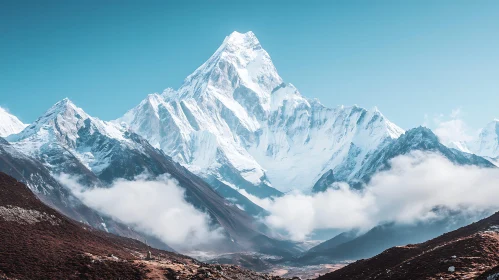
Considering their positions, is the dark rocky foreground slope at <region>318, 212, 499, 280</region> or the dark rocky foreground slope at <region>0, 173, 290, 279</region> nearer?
the dark rocky foreground slope at <region>318, 212, 499, 280</region>

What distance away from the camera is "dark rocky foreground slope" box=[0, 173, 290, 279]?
106m

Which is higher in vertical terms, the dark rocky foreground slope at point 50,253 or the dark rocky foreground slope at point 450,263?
the dark rocky foreground slope at point 50,253

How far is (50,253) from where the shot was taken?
375ft

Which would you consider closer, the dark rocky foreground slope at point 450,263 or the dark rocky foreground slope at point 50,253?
the dark rocky foreground slope at point 450,263

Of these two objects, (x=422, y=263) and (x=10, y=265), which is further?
(x=10, y=265)

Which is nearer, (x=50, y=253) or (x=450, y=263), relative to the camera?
(x=450, y=263)

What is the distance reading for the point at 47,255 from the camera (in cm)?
11262

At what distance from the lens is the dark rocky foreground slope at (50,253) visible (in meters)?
106

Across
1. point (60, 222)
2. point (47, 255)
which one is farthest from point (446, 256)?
point (60, 222)

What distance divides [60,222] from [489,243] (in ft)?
388

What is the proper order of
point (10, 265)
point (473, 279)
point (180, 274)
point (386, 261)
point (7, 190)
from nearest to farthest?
point (473, 279)
point (10, 265)
point (386, 261)
point (180, 274)
point (7, 190)

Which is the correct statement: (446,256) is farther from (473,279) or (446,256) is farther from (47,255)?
(47,255)

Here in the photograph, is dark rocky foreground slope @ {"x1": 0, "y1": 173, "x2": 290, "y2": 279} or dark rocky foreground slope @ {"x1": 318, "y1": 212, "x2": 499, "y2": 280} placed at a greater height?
dark rocky foreground slope @ {"x1": 0, "y1": 173, "x2": 290, "y2": 279}

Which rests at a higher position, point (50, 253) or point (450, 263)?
point (50, 253)
